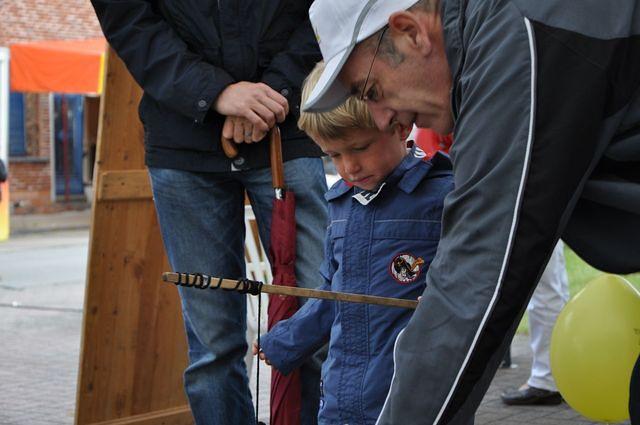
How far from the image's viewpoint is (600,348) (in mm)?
3615

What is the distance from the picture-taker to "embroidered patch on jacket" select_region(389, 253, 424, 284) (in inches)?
118

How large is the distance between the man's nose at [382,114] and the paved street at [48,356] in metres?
3.15

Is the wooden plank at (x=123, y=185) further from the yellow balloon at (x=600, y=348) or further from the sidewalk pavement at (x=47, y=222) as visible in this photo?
the sidewalk pavement at (x=47, y=222)

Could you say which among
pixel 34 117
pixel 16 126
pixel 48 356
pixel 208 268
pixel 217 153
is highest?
pixel 217 153

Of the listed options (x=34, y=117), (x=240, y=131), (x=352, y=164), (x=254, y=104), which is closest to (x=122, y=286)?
(x=240, y=131)

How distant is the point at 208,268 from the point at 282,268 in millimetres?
269

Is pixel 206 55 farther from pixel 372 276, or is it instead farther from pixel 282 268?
pixel 372 276

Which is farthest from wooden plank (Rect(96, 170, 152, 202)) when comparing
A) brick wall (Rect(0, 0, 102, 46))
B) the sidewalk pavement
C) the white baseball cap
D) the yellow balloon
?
brick wall (Rect(0, 0, 102, 46))

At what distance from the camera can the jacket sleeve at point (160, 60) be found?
139 inches

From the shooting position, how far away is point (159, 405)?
484 cm

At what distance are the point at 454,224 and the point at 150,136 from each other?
204 centimetres

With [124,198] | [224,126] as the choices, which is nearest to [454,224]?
[224,126]

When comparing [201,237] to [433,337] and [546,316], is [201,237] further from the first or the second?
[546,316]

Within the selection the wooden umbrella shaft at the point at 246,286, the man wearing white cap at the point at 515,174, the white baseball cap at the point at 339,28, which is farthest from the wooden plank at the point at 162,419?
the man wearing white cap at the point at 515,174
